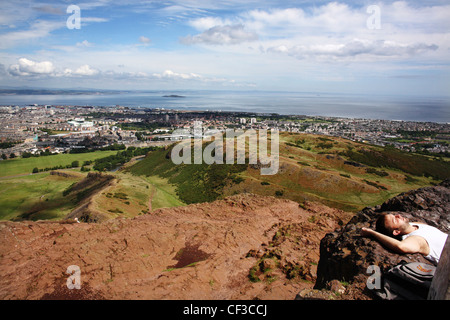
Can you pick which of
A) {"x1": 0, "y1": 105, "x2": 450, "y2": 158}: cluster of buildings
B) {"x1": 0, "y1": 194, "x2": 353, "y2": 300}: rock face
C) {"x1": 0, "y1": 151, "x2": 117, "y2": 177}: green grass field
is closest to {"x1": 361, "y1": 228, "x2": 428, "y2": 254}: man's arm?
{"x1": 0, "y1": 194, "x2": 353, "y2": 300}: rock face

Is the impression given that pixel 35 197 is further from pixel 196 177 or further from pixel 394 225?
pixel 394 225

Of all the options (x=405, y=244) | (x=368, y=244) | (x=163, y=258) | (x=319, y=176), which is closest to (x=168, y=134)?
(x=319, y=176)

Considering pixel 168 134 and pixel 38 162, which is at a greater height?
pixel 168 134

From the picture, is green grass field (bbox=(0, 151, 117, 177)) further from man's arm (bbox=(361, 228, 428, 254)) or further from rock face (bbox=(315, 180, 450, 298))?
man's arm (bbox=(361, 228, 428, 254))

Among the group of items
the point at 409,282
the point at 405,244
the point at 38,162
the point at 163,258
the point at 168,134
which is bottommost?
the point at 38,162

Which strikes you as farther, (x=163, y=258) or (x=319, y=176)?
(x=319, y=176)

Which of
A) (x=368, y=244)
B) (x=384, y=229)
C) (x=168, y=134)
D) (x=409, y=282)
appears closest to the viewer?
(x=409, y=282)

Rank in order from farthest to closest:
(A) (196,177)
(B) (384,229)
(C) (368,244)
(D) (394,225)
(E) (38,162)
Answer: (E) (38,162)
(A) (196,177)
(C) (368,244)
(B) (384,229)
(D) (394,225)
